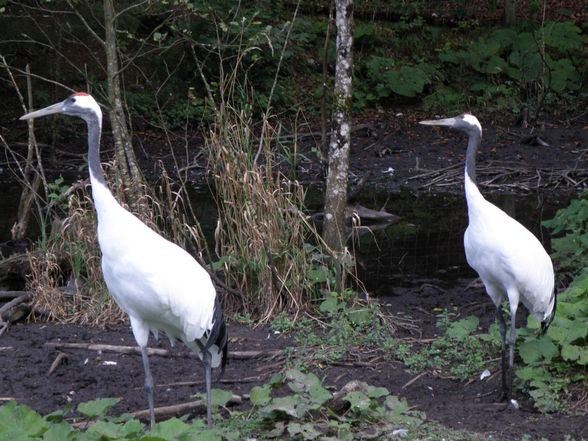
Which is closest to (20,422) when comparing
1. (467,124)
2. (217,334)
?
(217,334)

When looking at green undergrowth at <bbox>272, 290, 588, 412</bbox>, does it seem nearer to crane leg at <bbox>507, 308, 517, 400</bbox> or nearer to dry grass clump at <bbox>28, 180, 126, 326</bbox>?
crane leg at <bbox>507, 308, 517, 400</bbox>

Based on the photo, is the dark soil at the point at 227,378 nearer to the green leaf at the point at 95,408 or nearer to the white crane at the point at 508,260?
the white crane at the point at 508,260

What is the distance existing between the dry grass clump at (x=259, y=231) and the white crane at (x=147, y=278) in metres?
1.90

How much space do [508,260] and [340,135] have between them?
2509mm

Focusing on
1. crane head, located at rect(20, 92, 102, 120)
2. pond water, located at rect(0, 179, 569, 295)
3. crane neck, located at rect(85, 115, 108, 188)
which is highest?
crane head, located at rect(20, 92, 102, 120)

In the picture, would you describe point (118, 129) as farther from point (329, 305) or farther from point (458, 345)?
point (458, 345)

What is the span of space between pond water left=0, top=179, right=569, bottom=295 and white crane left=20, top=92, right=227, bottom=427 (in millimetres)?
3382

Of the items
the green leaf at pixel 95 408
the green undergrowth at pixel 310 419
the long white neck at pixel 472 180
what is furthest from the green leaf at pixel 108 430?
the long white neck at pixel 472 180

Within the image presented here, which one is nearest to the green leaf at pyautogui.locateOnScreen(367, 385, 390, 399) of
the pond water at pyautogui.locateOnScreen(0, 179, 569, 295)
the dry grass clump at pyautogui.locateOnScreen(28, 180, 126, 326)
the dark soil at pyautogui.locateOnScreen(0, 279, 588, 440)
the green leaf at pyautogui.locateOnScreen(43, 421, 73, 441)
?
the dark soil at pyautogui.locateOnScreen(0, 279, 588, 440)

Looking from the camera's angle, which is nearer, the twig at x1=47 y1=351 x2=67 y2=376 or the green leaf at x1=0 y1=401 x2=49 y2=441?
the green leaf at x1=0 y1=401 x2=49 y2=441

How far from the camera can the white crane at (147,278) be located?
5750 mm

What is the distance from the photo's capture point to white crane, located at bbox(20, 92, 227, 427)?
18.9 ft

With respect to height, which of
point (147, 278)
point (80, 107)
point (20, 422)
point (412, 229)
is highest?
point (80, 107)

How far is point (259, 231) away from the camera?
8.08m
